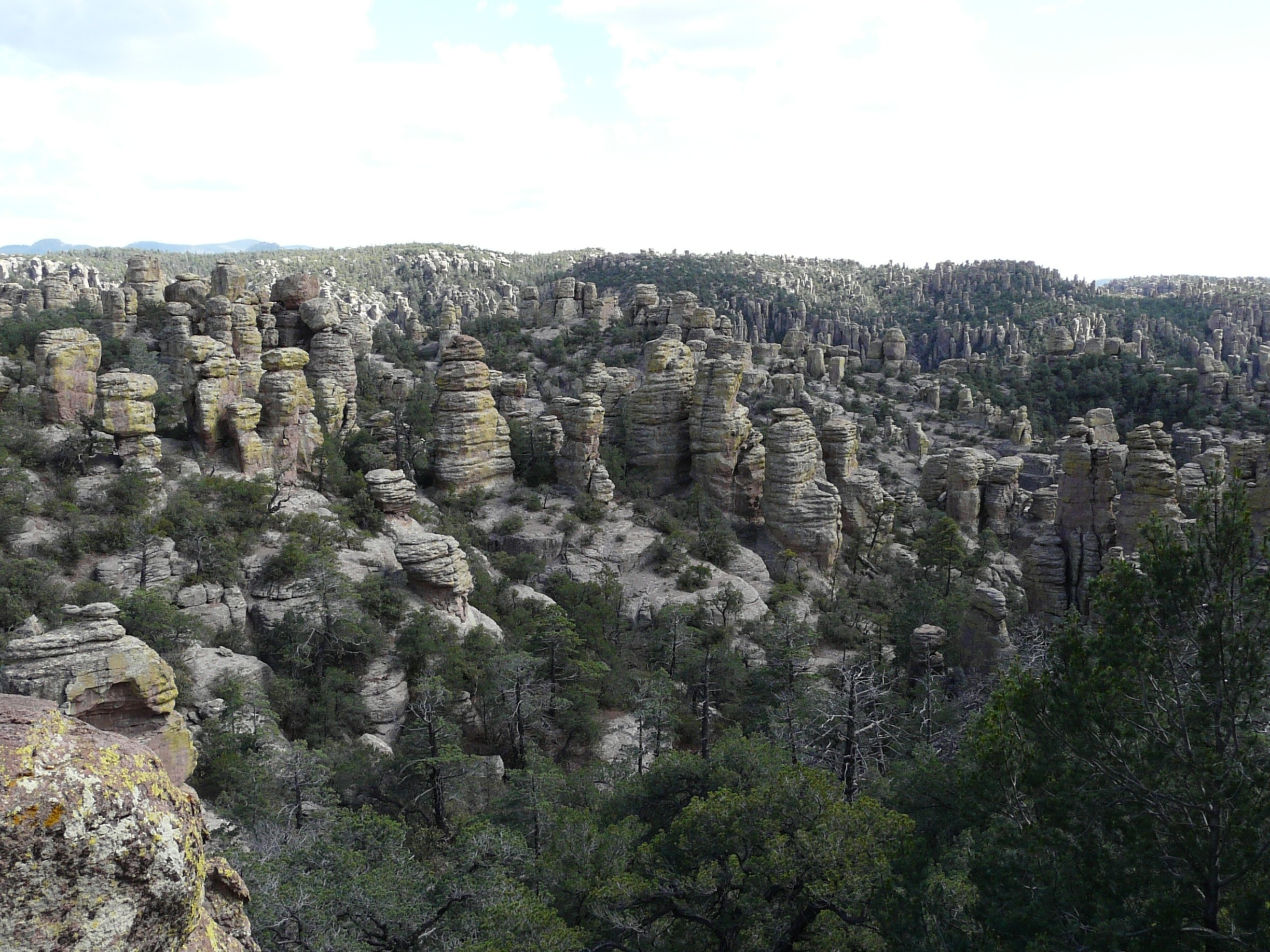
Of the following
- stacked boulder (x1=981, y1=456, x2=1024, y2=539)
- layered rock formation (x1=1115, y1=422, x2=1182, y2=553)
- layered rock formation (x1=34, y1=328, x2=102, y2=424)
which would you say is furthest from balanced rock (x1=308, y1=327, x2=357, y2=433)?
layered rock formation (x1=1115, y1=422, x2=1182, y2=553)

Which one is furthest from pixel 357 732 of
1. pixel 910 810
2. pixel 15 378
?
pixel 15 378

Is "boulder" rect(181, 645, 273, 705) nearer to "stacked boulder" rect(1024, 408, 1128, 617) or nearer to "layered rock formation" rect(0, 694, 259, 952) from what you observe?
"layered rock formation" rect(0, 694, 259, 952)

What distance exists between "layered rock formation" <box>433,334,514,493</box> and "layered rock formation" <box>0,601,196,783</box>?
2228 cm

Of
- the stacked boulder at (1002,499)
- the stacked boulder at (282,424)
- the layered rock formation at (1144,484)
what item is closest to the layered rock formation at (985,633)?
the layered rock formation at (1144,484)

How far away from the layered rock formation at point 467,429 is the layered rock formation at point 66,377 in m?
13.2

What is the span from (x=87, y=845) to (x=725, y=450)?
1478 inches

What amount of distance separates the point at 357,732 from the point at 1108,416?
47675mm

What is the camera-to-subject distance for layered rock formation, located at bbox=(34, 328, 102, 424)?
29.7m

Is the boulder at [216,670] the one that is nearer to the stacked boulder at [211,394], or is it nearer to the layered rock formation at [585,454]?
the stacked boulder at [211,394]

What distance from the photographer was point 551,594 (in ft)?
107

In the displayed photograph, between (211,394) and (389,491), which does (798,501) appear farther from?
(211,394)

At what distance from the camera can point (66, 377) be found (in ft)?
98.4

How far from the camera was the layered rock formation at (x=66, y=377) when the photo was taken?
29.7 meters

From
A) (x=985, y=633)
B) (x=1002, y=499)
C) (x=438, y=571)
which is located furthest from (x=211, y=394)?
(x=1002, y=499)
